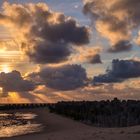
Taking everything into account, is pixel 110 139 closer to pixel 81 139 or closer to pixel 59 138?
pixel 81 139

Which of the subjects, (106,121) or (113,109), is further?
(113,109)

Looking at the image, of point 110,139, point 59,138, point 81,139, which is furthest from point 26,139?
point 110,139

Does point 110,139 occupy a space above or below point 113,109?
below

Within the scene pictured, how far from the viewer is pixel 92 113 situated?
92375 millimetres

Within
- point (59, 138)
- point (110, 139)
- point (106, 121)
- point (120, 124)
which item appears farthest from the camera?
point (106, 121)

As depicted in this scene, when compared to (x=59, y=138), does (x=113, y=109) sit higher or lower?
higher

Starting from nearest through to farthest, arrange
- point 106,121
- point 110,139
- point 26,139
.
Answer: point 110,139 → point 26,139 → point 106,121

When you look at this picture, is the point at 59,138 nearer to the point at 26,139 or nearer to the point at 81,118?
the point at 26,139

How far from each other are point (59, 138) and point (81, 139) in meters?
3.39

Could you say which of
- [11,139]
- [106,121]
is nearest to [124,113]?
[106,121]

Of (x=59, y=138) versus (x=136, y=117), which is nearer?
(x=59, y=138)

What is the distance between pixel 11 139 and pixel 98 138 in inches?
519

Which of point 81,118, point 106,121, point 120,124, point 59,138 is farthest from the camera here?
point 81,118

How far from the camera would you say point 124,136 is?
41875 millimetres
